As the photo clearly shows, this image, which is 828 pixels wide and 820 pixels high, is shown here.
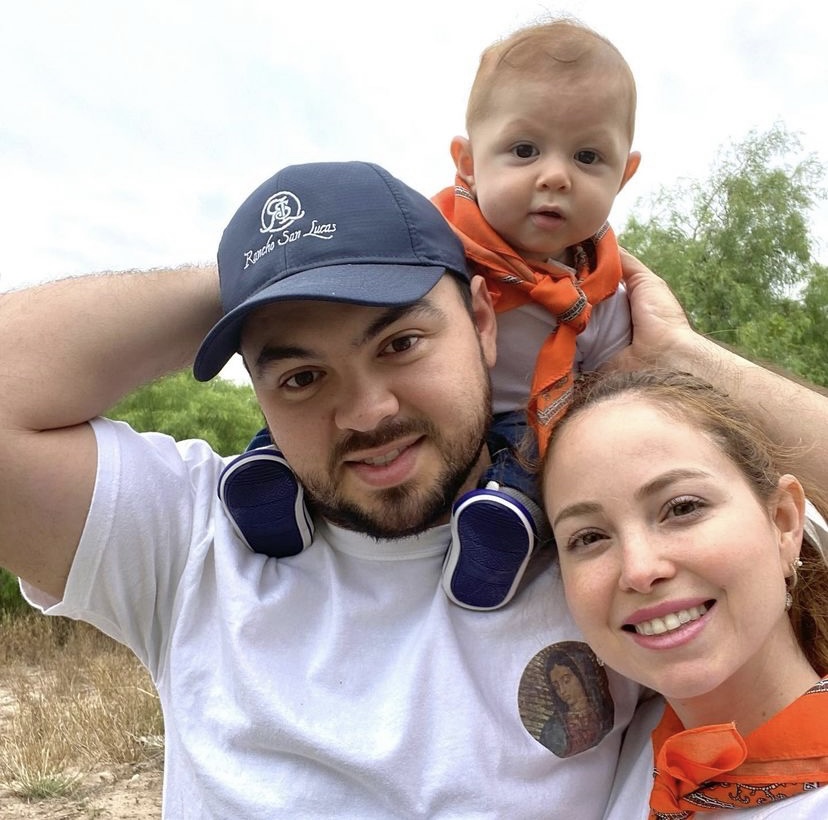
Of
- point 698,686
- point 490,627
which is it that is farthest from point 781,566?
point 490,627

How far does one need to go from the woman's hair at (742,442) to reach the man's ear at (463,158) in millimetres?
1003

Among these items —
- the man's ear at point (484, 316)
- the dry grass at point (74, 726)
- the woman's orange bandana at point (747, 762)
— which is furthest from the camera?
the dry grass at point (74, 726)

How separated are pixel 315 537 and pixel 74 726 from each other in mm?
4827

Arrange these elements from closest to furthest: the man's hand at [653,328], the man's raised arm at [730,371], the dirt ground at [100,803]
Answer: the man's raised arm at [730,371] < the man's hand at [653,328] < the dirt ground at [100,803]

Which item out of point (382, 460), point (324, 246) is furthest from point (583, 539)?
point (324, 246)

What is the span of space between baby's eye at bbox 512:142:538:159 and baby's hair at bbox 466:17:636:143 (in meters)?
0.18

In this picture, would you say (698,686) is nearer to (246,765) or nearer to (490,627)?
(490,627)

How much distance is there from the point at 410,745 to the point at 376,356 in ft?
2.85

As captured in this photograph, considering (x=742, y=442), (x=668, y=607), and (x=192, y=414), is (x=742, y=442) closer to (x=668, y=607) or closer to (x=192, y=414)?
(x=668, y=607)

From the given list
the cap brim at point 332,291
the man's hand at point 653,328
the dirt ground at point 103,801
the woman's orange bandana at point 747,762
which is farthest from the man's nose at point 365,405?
the dirt ground at point 103,801

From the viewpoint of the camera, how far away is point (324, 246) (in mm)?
1953

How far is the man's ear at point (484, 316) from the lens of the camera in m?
2.25

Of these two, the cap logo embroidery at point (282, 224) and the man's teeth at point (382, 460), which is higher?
the cap logo embroidery at point (282, 224)

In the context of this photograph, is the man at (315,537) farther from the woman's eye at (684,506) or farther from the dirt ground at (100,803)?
the dirt ground at (100,803)
